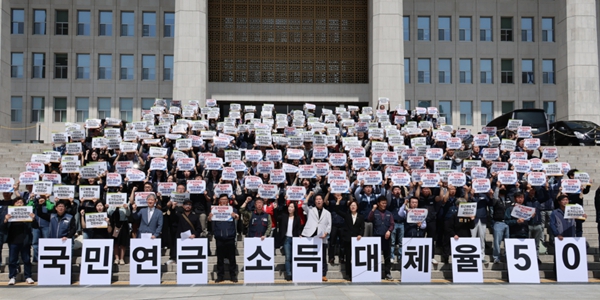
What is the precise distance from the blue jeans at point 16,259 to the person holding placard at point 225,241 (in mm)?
4126

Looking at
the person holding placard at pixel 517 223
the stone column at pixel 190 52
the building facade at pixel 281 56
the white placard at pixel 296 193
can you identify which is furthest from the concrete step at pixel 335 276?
the building facade at pixel 281 56

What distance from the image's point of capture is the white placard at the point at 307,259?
48.1 feet

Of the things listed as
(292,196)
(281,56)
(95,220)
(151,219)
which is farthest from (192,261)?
(281,56)

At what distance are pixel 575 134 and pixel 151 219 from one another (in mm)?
20052

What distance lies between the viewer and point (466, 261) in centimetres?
1470

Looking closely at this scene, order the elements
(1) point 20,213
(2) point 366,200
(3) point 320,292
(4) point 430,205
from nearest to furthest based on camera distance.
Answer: (3) point 320,292, (1) point 20,213, (4) point 430,205, (2) point 366,200

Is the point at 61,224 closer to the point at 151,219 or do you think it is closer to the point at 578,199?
the point at 151,219

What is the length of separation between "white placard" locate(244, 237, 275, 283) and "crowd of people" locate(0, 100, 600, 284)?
0.41 m

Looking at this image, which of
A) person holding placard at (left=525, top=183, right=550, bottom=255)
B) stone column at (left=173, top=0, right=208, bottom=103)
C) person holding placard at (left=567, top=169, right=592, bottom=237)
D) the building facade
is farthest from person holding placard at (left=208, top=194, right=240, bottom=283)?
the building facade

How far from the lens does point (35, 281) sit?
1483 centimetres

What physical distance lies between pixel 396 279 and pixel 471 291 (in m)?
2.16

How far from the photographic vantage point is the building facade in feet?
131

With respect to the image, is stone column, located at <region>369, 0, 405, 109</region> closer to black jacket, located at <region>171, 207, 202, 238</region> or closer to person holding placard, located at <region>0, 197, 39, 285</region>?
black jacket, located at <region>171, 207, 202, 238</region>

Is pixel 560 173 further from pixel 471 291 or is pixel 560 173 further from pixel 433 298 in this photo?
pixel 433 298
